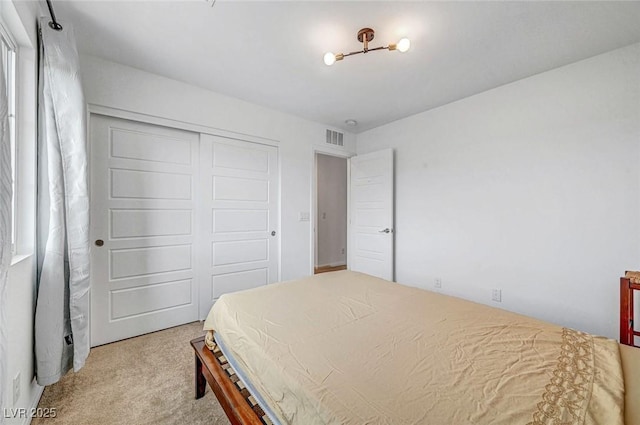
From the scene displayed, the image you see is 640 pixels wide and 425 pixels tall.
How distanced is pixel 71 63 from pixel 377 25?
208 centimetres

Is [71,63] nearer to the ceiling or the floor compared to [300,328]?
nearer to the ceiling

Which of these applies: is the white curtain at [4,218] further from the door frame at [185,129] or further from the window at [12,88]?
the door frame at [185,129]

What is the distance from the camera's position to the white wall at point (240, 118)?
231 centimetres

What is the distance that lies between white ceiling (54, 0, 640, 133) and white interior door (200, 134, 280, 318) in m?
0.73

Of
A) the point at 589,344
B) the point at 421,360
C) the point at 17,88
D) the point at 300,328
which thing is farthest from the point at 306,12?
the point at 589,344

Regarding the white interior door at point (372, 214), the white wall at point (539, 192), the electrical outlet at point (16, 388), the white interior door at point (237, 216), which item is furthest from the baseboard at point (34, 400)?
the white wall at point (539, 192)

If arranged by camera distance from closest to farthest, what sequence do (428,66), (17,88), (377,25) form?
(17,88) → (377,25) → (428,66)

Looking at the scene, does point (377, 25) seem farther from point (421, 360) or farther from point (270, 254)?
point (270, 254)

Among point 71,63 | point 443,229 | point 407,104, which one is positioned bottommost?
Answer: point 443,229

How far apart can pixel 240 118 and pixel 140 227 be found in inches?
61.9

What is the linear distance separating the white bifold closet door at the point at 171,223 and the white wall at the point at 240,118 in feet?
0.53

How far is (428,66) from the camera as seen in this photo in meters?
2.32

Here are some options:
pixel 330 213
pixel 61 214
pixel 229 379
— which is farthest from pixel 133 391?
pixel 330 213

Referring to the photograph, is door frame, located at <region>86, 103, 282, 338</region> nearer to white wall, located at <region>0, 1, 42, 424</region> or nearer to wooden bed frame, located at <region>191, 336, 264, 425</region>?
white wall, located at <region>0, 1, 42, 424</region>
